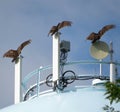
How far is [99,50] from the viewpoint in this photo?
22281 mm

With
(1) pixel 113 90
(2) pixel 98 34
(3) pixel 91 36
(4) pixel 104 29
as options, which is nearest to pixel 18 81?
(3) pixel 91 36

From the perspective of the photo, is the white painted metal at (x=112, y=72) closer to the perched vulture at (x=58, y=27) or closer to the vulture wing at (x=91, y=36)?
the vulture wing at (x=91, y=36)

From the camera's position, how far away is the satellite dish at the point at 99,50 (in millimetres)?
22094

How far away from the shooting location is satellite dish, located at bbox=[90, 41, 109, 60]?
72.5 ft

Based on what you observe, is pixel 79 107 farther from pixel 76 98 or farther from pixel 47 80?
pixel 47 80

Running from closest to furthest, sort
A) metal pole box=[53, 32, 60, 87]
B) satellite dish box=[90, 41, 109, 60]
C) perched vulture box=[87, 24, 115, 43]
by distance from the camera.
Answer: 1. metal pole box=[53, 32, 60, 87]
2. satellite dish box=[90, 41, 109, 60]
3. perched vulture box=[87, 24, 115, 43]

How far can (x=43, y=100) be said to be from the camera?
20719 millimetres

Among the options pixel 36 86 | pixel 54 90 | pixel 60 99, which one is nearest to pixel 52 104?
pixel 60 99

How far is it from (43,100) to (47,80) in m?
2.28

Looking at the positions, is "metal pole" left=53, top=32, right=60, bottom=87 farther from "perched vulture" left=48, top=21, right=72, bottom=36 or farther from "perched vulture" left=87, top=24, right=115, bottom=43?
"perched vulture" left=87, top=24, right=115, bottom=43

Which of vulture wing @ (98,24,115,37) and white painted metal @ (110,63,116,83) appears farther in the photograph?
vulture wing @ (98,24,115,37)

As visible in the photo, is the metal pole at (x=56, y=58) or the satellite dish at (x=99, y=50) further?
the satellite dish at (x=99, y=50)

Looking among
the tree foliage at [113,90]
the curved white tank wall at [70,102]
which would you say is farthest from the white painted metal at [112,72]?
the tree foliage at [113,90]

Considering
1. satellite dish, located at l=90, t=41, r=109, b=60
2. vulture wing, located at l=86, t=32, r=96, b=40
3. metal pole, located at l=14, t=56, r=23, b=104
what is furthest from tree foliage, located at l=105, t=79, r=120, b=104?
metal pole, located at l=14, t=56, r=23, b=104
